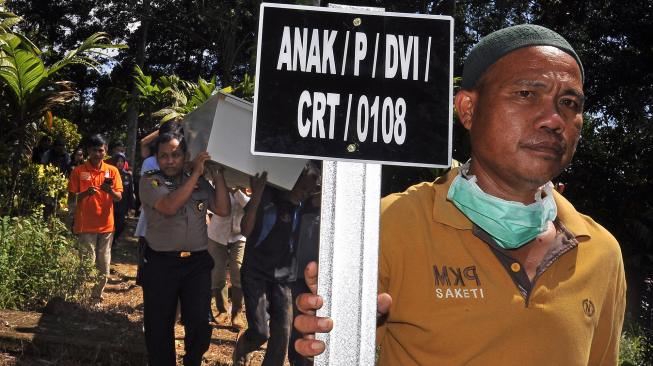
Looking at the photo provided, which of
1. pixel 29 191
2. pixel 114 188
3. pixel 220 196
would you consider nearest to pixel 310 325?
pixel 220 196

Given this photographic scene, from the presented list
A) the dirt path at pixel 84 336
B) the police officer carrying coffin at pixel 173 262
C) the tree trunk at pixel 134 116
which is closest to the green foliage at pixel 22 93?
the dirt path at pixel 84 336

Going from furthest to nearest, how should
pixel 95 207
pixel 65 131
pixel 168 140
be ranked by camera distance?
pixel 65 131, pixel 95 207, pixel 168 140

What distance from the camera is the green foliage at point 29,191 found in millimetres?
8648

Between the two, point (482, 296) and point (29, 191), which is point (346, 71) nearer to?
point (482, 296)

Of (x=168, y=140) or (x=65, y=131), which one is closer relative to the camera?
(x=168, y=140)

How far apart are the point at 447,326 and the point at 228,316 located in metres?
7.04

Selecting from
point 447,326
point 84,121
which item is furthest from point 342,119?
point 84,121

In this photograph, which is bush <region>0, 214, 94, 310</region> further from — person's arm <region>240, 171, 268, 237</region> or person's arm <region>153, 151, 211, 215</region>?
person's arm <region>153, 151, 211, 215</region>

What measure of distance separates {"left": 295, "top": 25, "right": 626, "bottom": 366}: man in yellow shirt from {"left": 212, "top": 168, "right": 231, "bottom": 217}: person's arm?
3.39m

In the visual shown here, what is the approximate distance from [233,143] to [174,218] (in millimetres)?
757

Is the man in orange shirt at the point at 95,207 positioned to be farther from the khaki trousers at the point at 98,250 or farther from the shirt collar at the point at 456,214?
the shirt collar at the point at 456,214

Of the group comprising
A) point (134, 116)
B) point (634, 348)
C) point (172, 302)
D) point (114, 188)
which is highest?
point (134, 116)

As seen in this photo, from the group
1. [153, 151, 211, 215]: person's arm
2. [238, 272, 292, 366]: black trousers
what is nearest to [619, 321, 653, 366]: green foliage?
[238, 272, 292, 366]: black trousers

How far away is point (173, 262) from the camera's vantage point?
16.5 ft
